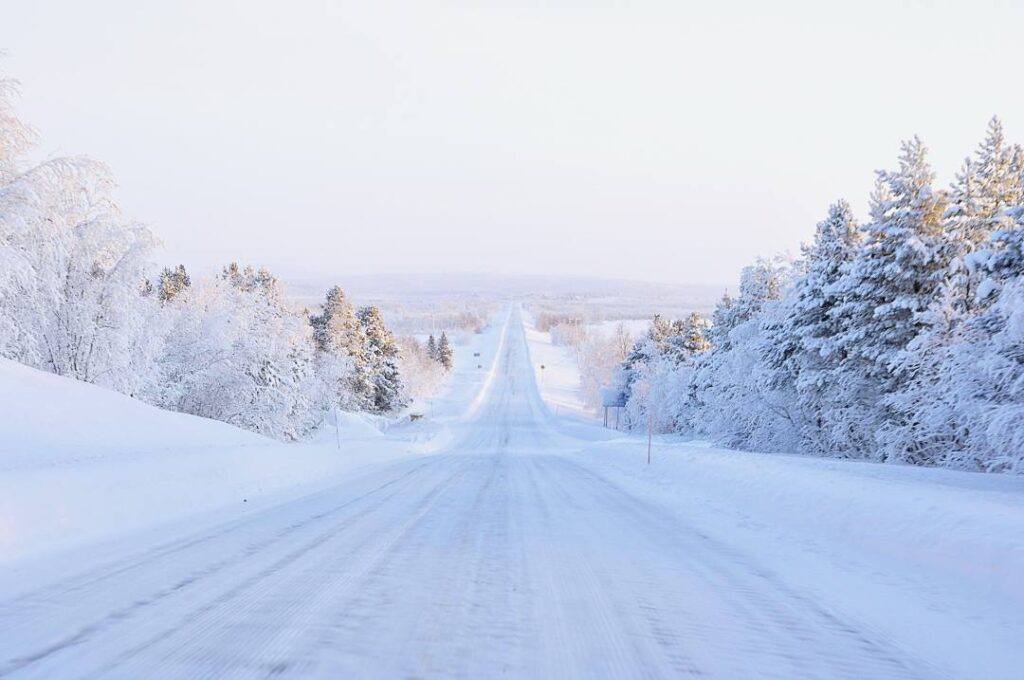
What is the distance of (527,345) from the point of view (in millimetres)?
179750

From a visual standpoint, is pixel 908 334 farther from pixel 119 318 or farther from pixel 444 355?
pixel 444 355

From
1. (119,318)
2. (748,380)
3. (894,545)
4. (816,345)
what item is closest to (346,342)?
(119,318)

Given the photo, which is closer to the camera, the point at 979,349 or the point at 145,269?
the point at 979,349

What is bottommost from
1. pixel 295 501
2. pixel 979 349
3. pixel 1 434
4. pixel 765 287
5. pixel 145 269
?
pixel 295 501

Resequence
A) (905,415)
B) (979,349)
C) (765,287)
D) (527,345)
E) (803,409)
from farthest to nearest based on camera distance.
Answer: (527,345)
(765,287)
(803,409)
(905,415)
(979,349)

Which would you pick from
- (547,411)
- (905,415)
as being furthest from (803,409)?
(547,411)

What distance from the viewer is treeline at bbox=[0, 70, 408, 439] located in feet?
69.6

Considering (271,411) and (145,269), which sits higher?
(145,269)

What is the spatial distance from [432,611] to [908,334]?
24147 millimetres

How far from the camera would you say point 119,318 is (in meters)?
26.7

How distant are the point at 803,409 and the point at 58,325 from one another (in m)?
28.9

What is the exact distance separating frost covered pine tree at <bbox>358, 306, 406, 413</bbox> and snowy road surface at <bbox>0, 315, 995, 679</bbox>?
212 ft

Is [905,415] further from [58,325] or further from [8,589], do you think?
[58,325]

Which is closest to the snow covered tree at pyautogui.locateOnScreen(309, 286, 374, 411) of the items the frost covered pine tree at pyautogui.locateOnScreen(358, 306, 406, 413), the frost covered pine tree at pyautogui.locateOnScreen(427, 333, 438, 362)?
the frost covered pine tree at pyautogui.locateOnScreen(358, 306, 406, 413)
